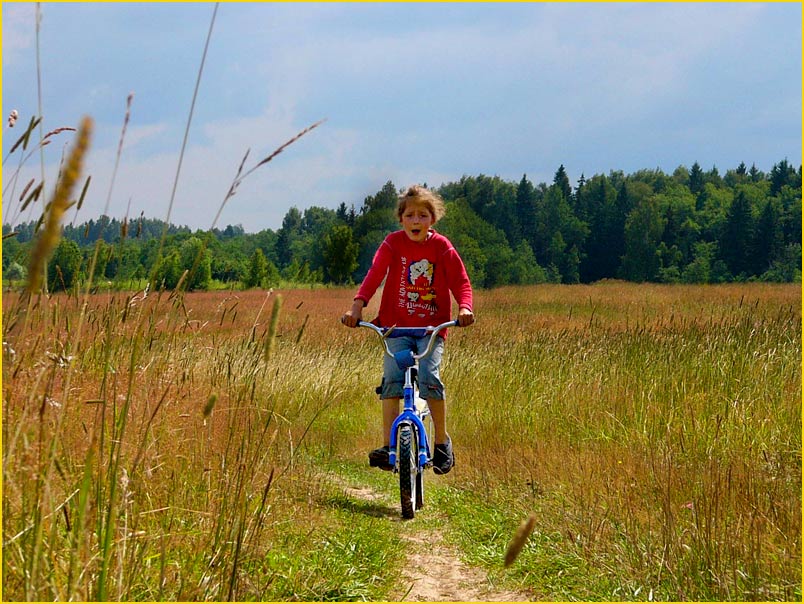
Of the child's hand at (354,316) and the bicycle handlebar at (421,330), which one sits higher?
the child's hand at (354,316)

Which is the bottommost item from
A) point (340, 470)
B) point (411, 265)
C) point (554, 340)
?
point (340, 470)

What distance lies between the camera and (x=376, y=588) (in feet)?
12.1

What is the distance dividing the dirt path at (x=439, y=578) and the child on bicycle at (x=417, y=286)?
0.88 m

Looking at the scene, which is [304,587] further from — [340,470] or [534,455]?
[340,470]

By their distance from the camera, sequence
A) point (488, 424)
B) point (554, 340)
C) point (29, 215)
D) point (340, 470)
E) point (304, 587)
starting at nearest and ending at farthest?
1. point (29, 215)
2. point (304, 587)
3. point (340, 470)
4. point (488, 424)
5. point (554, 340)

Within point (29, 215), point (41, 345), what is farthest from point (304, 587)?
point (29, 215)

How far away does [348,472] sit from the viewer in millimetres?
6703

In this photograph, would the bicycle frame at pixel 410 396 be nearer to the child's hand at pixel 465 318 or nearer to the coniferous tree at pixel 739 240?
the child's hand at pixel 465 318

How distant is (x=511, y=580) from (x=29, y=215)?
2684 millimetres

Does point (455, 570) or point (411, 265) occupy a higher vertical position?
point (411, 265)

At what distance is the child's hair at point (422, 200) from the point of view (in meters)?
5.55

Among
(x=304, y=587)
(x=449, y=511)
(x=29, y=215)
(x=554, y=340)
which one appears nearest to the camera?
(x=29, y=215)

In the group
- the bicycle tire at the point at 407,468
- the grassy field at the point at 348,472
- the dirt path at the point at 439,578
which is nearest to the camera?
the grassy field at the point at 348,472

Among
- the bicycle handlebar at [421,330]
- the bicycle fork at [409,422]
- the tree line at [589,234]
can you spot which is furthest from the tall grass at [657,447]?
the tree line at [589,234]
